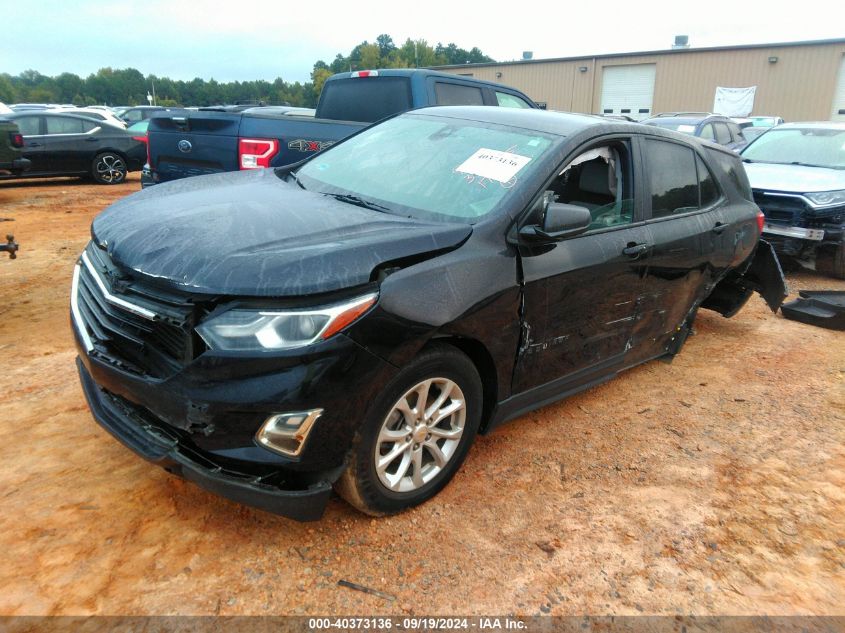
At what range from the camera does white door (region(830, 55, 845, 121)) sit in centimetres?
2800

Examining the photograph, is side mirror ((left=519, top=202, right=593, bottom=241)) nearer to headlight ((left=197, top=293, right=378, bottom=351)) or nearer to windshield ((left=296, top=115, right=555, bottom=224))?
windshield ((left=296, top=115, right=555, bottom=224))

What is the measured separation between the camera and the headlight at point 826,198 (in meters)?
7.31

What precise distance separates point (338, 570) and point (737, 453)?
243 centimetres

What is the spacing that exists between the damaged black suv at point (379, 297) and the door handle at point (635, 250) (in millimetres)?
13

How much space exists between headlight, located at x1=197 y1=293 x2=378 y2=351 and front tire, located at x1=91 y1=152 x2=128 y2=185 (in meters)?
13.0

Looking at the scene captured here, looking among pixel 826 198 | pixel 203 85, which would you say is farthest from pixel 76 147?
pixel 203 85

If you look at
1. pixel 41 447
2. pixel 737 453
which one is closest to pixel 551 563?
pixel 737 453

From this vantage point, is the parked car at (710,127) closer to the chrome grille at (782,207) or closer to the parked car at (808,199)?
the parked car at (808,199)

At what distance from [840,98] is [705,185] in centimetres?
3037

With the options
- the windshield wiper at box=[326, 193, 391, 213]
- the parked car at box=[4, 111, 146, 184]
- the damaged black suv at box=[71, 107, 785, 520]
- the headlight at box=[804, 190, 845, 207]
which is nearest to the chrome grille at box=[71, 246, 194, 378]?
the damaged black suv at box=[71, 107, 785, 520]

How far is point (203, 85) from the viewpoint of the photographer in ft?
308

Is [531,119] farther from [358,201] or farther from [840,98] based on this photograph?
[840,98]

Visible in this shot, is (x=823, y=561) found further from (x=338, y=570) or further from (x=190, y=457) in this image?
(x=190, y=457)

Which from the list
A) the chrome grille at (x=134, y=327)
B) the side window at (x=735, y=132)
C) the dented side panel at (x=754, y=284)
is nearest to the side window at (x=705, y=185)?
the dented side panel at (x=754, y=284)
